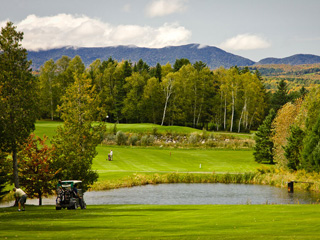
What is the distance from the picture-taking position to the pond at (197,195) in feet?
117

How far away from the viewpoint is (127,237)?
574 inches

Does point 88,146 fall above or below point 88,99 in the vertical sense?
below

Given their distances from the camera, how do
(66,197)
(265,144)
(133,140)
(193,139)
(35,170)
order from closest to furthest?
(66,197) → (35,170) → (265,144) → (133,140) → (193,139)

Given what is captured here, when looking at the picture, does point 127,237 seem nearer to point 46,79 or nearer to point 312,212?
point 312,212

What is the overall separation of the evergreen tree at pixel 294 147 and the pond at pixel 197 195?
207 inches

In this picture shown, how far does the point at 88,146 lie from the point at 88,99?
146 inches

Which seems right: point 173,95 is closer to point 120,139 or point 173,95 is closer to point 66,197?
point 120,139

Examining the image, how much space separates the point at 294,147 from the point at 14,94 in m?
32.8

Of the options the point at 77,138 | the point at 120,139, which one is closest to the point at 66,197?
the point at 77,138

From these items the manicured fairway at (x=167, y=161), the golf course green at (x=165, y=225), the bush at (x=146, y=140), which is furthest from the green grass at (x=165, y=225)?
the bush at (x=146, y=140)

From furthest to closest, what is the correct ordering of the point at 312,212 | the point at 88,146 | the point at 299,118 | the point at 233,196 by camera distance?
the point at 299,118 → the point at 233,196 → the point at 88,146 → the point at 312,212

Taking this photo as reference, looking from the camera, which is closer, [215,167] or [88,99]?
[88,99]

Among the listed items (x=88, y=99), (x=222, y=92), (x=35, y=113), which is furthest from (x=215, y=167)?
(x=222, y=92)

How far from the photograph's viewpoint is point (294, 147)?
47094 mm
